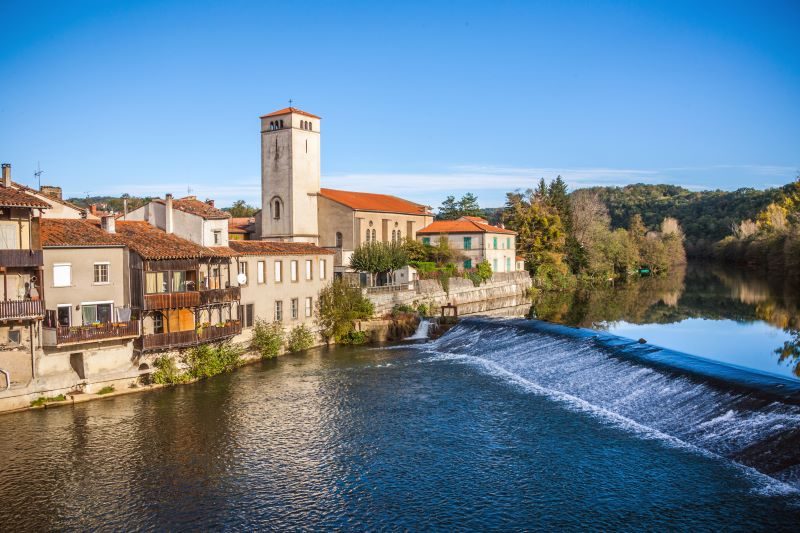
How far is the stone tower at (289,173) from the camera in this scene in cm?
5741

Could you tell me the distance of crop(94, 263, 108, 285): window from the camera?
30.3m

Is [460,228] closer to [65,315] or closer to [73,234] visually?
[73,234]

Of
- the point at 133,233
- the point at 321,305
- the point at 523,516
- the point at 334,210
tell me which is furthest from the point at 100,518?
the point at 334,210

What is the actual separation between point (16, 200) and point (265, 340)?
15.1 metres

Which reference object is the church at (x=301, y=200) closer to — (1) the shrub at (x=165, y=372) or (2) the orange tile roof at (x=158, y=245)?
(2) the orange tile roof at (x=158, y=245)

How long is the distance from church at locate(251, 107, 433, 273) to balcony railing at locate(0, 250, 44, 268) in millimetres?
32252

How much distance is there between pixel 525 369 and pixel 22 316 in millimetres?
22851

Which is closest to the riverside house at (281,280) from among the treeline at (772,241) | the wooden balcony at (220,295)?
the wooden balcony at (220,295)

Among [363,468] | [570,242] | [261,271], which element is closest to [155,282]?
[261,271]

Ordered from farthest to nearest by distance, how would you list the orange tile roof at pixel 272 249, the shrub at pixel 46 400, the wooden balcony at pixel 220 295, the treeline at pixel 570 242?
the treeline at pixel 570 242 < the orange tile roof at pixel 272 249 < the wooden balcony at pixel 220 295 < the shrub at pixel 46 400

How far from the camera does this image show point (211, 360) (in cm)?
3291

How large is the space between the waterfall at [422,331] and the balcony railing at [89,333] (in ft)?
65.3

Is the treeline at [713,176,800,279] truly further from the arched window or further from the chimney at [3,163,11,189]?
the chimney at [3,163,11,189]

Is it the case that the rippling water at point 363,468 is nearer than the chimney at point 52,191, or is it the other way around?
the rippling water at point 363,468
